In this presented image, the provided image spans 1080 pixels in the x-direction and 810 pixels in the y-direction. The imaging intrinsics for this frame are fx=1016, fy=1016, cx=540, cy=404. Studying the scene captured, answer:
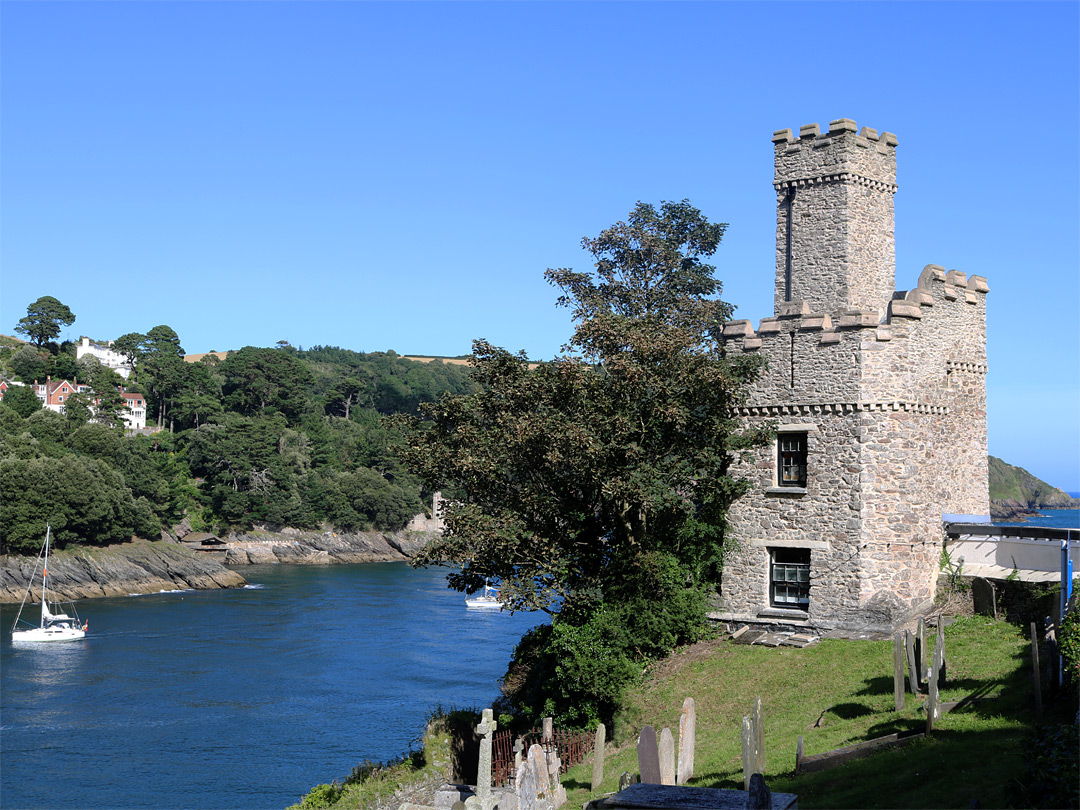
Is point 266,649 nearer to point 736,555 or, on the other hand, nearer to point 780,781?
point 736,555

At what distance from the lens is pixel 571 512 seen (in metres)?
27.0

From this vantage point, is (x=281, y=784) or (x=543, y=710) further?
(x=281, y=784)

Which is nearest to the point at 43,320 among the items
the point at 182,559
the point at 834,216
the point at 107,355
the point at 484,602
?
the point at 107,355

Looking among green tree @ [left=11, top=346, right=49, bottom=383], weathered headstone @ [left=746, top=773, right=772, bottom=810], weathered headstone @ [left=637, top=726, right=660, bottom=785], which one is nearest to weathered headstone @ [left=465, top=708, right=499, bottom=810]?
A: weathered headstone @ [left=637, top=726, right=660, bottom=785]

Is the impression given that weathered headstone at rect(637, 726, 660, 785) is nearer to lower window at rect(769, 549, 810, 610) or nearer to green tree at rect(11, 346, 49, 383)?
lower window at rect(769, 549, 810, 610)

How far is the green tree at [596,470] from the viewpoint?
24844 millimetres

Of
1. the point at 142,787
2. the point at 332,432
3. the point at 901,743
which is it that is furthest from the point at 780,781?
the point at 332,432

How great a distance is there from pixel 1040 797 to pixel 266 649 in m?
56.4

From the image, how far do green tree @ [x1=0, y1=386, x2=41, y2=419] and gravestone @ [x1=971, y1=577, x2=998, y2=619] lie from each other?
372ft

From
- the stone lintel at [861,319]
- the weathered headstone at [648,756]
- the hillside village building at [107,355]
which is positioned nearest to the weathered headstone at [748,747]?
the weathered headstone at [648,756]

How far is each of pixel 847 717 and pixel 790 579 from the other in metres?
6.29

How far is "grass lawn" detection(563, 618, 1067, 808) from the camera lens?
13547 millimetres

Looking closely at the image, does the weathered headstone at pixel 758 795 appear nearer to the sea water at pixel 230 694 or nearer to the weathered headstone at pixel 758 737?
the weathered headstone at pixel 758 737

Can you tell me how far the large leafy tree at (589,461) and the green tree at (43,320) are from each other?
149 m
